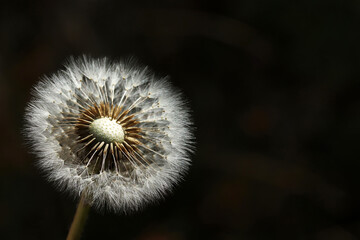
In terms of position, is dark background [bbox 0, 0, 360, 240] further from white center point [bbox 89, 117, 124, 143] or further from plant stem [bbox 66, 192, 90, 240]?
plant stem [bbox 66, 192, 90, 240]

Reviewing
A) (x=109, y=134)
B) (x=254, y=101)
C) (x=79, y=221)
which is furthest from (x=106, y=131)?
(x=254, y=101)

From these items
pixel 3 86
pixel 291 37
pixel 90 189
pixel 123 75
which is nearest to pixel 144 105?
pixel 123 75

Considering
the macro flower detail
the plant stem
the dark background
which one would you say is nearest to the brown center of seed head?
the macro flower detail

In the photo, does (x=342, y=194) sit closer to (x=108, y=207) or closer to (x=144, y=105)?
(x=144, y=105)

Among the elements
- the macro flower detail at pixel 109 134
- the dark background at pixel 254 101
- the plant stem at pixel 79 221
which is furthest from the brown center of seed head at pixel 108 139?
the dark background at pixel 254 101

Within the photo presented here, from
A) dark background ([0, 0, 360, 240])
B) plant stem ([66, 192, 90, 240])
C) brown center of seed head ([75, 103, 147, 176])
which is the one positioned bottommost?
plant stem ([66, 192, 90, 240])

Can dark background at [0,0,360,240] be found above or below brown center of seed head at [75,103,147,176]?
above
